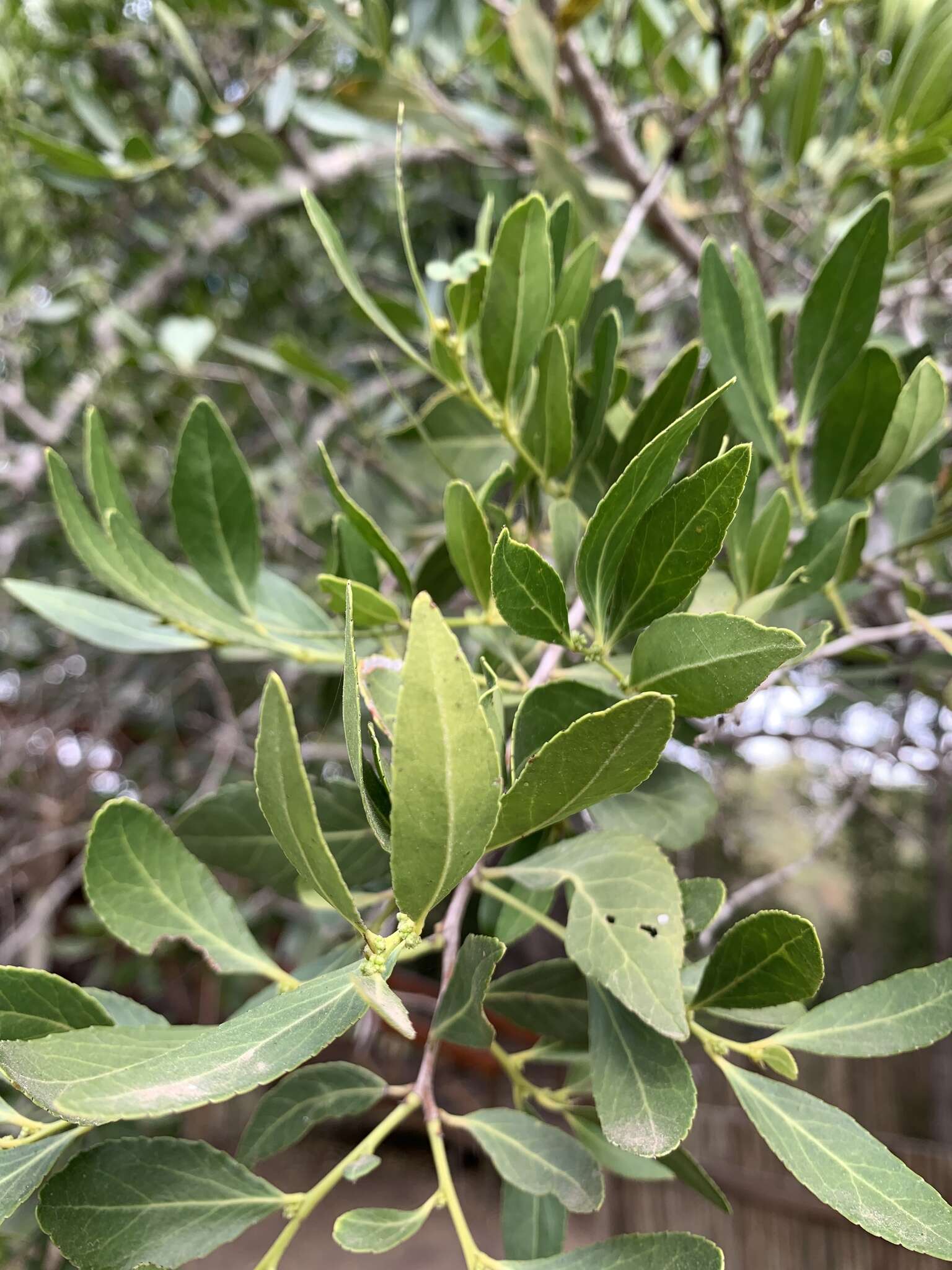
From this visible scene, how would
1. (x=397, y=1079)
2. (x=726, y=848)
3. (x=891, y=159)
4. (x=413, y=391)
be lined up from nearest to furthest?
(x=891, y=159) → (x=726, y=848) → (x=413, y=391) → (x=397, y=1079)

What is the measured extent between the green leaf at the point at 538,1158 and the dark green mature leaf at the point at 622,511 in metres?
0.24

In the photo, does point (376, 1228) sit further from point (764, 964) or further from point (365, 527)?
point (365, 527)

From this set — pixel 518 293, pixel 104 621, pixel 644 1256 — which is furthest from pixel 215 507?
pixel 644 1256

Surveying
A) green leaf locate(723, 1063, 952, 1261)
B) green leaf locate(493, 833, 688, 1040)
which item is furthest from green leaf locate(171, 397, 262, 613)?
green leaf locate(723, 1063, 952, 1261)

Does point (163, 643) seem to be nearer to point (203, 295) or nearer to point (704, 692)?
point (704, 692)

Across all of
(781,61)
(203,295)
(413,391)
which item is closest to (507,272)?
(781,61)

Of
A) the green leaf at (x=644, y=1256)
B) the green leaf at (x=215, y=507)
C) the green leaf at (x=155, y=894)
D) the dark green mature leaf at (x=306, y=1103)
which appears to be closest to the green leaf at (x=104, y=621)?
the green leaf at (x=215, y=507)

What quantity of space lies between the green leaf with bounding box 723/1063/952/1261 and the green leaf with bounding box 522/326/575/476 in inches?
12.3

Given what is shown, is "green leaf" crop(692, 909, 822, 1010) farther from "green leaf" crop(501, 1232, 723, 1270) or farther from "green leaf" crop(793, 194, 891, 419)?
"green leaf" crop(793, 194, 891, 419)

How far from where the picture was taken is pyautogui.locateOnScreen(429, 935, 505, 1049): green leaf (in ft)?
1.06

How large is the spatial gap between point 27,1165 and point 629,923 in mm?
263

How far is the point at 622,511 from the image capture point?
1.11ft

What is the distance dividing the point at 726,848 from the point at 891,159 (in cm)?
84

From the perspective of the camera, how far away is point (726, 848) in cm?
118
